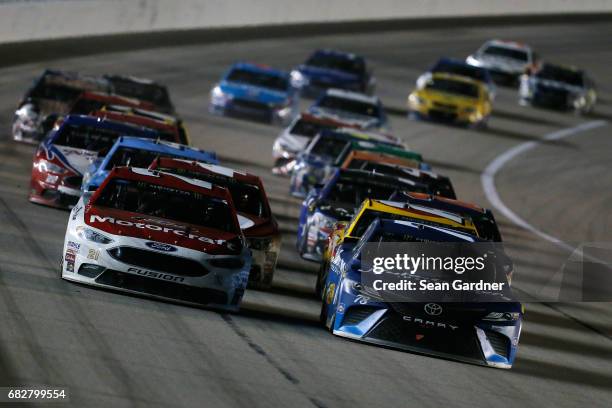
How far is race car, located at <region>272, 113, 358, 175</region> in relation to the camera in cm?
2838

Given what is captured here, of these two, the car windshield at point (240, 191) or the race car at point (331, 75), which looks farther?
the race car at point (331, 75)

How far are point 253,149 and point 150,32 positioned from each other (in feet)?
54.1

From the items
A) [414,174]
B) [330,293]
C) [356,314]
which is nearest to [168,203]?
[330,293]

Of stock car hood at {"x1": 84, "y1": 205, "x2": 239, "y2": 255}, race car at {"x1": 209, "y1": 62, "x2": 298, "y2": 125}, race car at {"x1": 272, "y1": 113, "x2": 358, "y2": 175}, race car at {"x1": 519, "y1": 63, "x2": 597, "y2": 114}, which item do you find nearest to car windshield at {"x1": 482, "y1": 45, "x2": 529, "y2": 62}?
race car at {"x1": 519, "y1": 63, "x2": 597, "y2": 114}

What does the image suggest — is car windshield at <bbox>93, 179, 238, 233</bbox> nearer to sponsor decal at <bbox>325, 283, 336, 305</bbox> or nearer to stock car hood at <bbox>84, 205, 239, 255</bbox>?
stock car hood at <bbox>84, 205, 239, 255</bbox>

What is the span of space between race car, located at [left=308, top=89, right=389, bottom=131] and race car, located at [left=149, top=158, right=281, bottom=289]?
14.6m

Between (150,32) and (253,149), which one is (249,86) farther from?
(150,32)

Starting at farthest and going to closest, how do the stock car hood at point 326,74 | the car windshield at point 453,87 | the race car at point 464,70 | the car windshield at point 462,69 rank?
the car windshield at point 462,69, the race car at point 464,70, the stock car hood at point 326,74, the car windshield at point 453,87

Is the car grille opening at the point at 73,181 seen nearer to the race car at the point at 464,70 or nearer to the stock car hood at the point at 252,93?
the stock car hood at the point at 252,93

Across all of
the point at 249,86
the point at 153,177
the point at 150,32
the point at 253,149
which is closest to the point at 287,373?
the point at 153,177

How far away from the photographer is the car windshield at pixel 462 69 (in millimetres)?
44781

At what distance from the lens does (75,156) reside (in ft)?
66.8

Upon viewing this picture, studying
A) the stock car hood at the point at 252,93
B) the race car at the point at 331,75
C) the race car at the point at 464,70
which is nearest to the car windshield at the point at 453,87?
the race car at the point at 331,75

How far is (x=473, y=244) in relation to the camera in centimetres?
1479
